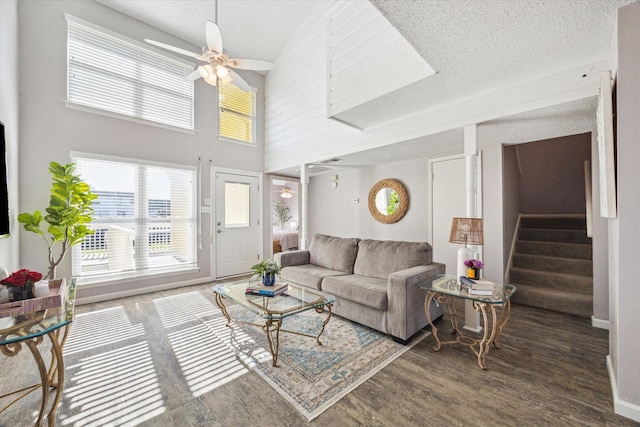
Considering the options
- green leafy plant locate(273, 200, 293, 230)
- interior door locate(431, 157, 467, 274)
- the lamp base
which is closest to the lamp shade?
the lamp base

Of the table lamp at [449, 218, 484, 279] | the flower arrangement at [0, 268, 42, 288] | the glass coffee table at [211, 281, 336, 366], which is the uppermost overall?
the table lamp at [449, 218, 484, 279]

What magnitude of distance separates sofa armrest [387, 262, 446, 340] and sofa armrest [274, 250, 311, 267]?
5.89ft

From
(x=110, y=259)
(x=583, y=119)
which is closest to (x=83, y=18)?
(x=110, y=259)

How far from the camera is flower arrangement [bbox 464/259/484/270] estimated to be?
7.66ft

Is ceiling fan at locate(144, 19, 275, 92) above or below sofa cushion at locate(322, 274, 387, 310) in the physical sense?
above

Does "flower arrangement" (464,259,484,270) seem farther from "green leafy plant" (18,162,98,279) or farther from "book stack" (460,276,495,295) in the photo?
"green leafy plant" (18,162,98,279)

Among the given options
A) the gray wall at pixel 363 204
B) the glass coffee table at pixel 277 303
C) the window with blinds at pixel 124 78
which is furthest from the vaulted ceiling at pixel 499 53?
the glass coffee table at pixel 277 303

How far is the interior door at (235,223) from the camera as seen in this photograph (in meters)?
5.07

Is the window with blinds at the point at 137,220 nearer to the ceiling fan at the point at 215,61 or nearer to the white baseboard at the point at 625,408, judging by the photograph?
the ceiling fan at the point at 215,61

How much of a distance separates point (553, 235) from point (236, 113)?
6.18 m

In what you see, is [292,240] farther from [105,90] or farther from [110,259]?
[105,90]

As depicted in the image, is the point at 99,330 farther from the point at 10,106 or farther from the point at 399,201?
the point at 399,201

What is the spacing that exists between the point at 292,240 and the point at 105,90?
5038 millimetres

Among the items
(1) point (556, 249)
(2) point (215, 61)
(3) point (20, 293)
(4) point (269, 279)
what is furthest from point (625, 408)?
(2) point (215, 61)
